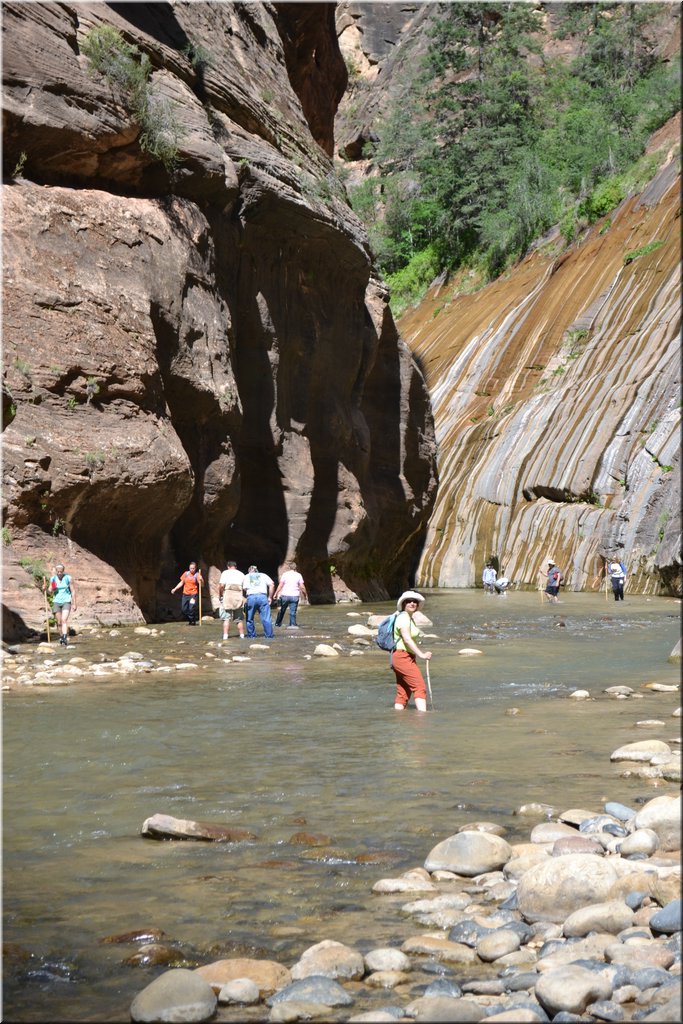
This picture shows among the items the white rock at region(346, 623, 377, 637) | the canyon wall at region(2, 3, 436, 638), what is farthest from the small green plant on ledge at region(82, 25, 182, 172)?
the white rock at region(346, 623, 377, 637)

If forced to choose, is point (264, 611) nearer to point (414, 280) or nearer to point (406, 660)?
point (406, 660)

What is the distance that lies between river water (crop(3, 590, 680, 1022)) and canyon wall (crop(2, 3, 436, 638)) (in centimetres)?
633

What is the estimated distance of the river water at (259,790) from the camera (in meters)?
4.54

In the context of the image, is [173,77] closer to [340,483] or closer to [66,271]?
[66,271]

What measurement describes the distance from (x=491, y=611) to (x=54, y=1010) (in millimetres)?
23572

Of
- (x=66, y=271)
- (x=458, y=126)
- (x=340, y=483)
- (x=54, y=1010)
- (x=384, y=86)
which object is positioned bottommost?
(x=54, y=1010)

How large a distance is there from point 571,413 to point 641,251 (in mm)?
8477

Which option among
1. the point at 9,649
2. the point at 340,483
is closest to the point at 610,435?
the point at 340,483

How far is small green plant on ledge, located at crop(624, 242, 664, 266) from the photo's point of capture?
152 ft

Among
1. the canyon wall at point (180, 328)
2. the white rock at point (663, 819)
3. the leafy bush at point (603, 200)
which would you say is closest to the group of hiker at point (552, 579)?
the canyon wall at point (180, 328)

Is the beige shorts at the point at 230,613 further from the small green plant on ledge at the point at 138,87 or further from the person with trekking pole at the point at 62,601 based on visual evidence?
the small green plant on ledge at the point at 138,87

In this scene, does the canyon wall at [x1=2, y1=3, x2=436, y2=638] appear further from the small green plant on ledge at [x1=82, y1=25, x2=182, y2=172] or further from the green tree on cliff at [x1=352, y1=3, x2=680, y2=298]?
the green tree on cliff at [x1=352, y1=3, x2=680, y2=298]

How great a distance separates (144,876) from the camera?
17.4ft

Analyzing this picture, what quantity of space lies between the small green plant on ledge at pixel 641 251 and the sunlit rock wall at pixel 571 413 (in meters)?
0.14
